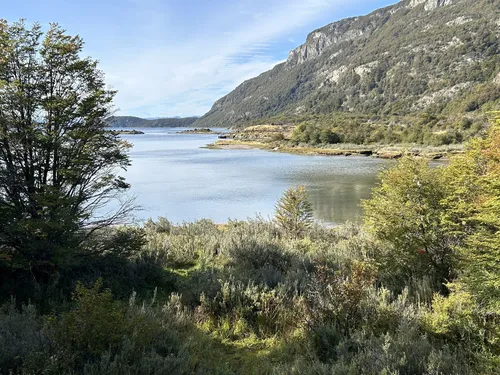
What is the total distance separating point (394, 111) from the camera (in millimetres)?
128125

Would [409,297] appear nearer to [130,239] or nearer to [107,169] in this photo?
[130,239]

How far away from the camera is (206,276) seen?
6.00m

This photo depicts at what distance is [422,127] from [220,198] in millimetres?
58667

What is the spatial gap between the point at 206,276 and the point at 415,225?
3.47 m

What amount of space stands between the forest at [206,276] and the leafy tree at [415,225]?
2 cm

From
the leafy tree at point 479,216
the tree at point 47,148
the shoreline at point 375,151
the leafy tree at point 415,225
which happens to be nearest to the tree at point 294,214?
the leafy tree at point 415,225

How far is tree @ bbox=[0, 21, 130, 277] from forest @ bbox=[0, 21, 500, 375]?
1.0 inches

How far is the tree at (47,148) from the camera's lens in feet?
17.8

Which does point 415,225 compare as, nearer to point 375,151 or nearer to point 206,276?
point 206,276

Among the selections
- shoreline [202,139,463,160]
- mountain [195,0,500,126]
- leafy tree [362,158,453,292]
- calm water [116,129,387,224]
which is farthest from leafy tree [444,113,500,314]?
mountain [195,0,500,126]

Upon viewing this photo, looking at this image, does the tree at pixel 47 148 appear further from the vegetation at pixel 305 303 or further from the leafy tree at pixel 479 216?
the leafy tree at pixel 479 216

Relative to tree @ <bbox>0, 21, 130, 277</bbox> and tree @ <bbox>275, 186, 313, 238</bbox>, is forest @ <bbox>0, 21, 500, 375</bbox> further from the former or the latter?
tree @ <bbox>275, 186, 313, 238</bbox>

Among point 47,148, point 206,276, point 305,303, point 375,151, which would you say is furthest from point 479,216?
point 375,151

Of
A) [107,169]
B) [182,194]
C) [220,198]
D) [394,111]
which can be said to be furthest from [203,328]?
[394,111]
